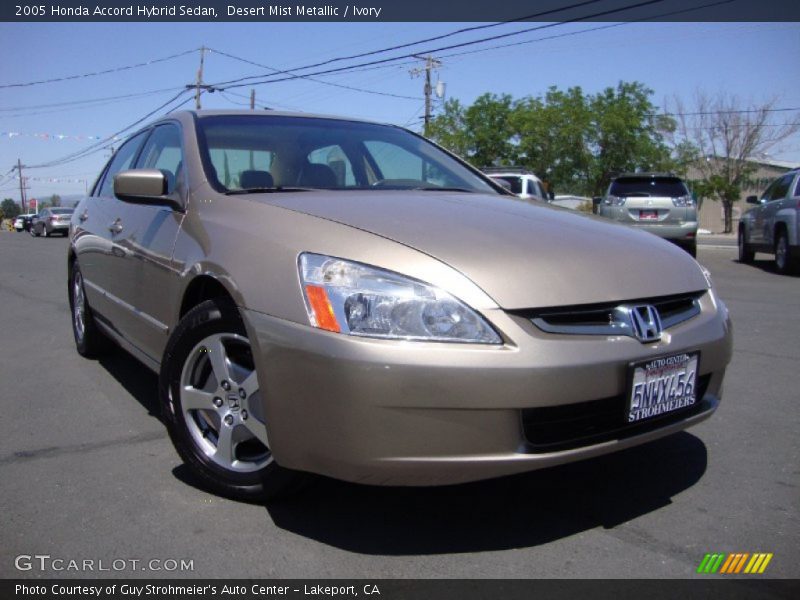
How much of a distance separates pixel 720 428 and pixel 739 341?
2.44m

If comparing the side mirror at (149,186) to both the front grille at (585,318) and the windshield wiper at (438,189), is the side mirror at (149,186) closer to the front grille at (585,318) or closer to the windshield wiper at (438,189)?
the windshield wiper at (438,189)

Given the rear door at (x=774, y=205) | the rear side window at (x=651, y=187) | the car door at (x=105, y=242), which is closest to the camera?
the car door at (x=105, y=242)

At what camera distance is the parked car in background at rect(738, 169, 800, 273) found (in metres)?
11.7

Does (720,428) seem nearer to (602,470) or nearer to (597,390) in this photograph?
(602,470)

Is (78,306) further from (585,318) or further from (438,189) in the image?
(585,318)

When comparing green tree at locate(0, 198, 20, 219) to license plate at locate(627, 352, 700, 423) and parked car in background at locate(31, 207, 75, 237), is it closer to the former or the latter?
parked car in background at locate(31, 207, 75, 237)

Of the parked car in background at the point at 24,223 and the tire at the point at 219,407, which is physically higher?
the tire at the point at 219,407

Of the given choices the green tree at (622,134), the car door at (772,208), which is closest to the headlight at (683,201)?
the car door at (772,208)

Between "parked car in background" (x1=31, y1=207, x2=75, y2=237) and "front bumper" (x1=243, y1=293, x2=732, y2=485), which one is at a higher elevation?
"front bumper" (x1=243, y1=293, x2=732, y2=485)

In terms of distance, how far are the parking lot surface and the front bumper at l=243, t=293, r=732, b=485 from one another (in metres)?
0.33

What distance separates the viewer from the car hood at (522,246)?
2.42 m
